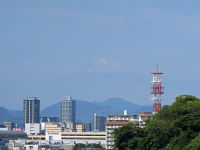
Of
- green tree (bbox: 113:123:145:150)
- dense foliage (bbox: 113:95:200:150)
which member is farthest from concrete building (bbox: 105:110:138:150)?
dense foliage (bbox: 113:95:200:150)

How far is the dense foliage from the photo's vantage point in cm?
6688

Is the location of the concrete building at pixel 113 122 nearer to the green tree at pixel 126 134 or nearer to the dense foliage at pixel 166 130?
the green tree at pixel 126 134

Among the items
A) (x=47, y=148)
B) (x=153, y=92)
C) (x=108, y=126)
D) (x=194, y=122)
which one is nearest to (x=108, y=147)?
(x=108, y=126)

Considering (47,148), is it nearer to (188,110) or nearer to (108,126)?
(108,126)

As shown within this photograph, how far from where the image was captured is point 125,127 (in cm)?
7438

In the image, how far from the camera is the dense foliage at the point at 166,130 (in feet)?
219

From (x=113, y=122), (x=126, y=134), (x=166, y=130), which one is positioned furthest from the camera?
(x=113, y=122)

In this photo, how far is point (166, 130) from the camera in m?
68.4

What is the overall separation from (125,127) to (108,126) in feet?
174

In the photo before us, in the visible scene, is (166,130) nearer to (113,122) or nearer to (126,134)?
(126,134)

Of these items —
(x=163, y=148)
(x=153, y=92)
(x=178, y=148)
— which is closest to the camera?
(x=178, y=148)

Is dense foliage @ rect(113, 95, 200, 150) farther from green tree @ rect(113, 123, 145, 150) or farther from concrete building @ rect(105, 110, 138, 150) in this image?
concrete building @ rect(105, 110, 138, 150)

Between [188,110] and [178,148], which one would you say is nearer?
[178,148]

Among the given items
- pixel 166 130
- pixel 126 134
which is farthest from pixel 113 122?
pixel 166 130
